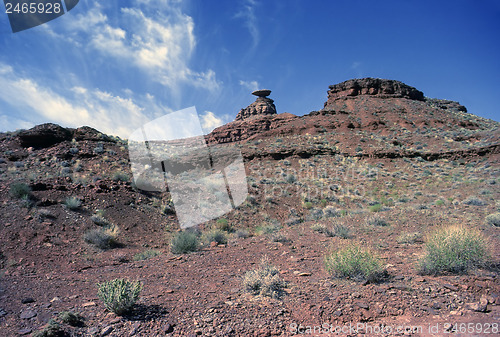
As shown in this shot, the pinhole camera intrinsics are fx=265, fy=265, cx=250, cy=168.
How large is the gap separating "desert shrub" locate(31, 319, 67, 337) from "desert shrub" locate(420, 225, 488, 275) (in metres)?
6.05

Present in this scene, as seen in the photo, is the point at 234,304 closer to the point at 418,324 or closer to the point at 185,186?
the point at 418,324

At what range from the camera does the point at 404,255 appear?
6.35 metres

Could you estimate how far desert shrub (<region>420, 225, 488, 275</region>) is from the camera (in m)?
4.82

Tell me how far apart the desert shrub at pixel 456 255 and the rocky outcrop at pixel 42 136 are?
73.4ft

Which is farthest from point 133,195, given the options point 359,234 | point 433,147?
point 433,147

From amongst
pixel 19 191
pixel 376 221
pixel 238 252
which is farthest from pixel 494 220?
pixel 19 191

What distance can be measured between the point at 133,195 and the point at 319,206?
12.0 m

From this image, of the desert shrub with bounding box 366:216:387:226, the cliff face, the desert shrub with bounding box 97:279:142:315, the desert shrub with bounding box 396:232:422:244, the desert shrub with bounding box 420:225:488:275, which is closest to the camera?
the desert shrub with bounding box 97:279:142:315

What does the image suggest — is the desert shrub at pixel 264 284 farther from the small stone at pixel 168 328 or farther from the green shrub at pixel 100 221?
the green shrub at pixel 100 221

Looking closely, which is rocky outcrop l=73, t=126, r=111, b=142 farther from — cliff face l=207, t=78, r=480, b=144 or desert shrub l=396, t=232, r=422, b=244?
cliff face l=207, t=78, r=480, b=144

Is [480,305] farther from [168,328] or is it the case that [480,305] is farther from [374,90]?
[374,90]

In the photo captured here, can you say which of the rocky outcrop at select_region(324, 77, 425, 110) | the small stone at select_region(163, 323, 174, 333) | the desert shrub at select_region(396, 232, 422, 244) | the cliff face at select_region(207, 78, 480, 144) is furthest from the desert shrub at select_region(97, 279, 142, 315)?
the rocky outcrop at select_region(324, 77, 425, 110)

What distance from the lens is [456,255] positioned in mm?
Answer: 4895

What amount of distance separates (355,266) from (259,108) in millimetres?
68962
